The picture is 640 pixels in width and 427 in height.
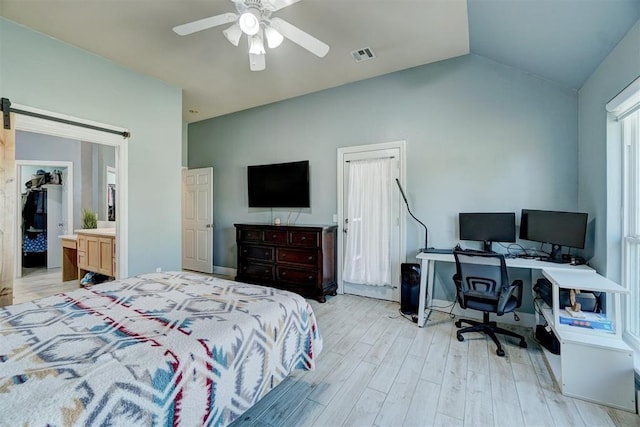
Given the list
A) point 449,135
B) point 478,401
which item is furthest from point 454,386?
point 449,135

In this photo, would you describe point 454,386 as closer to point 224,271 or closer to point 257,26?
point 257,26

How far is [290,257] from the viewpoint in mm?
3928

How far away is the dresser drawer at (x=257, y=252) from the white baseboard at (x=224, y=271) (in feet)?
2.96

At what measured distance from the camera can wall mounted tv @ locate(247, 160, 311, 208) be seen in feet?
13.9

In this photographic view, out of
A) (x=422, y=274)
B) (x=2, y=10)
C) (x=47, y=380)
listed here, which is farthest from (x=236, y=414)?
(x=2, y=10)

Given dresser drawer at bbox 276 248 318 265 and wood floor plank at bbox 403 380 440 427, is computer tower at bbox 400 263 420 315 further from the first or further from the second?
wood floor plank at bbox 403 380 440 427

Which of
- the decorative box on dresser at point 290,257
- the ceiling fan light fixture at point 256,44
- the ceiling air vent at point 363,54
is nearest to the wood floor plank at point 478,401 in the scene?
the decorative box on dresser at point 290,257

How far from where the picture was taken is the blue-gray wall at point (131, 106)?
2598mm

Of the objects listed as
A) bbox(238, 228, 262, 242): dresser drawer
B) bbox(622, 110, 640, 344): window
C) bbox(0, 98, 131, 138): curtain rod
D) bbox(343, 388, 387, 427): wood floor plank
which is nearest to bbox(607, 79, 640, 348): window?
bbox(622, 110, 640, 344): window

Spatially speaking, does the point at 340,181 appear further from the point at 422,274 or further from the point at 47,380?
the point at 47,380

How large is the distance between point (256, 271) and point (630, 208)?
396cm

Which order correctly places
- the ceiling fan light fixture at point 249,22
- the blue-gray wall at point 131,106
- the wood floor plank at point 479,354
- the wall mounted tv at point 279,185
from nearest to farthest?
1. the ceiling fan light fixture at point 249,22
2. the wood floor plank at point 479,354
3. the blue-gray wall at point 131,106
4. the wall mounted tv at point 279,185

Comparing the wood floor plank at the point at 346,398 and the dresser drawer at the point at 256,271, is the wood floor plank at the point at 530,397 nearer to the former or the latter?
the wood floor plank at the point at 346,398

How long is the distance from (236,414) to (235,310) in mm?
467
